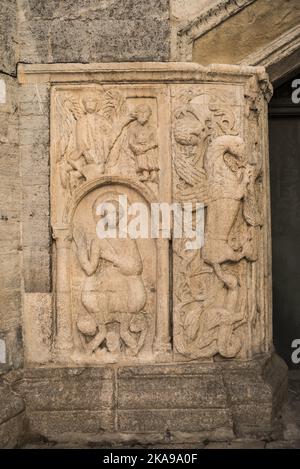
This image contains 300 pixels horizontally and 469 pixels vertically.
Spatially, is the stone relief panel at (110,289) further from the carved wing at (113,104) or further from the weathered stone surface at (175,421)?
the carved wing at (113,104)

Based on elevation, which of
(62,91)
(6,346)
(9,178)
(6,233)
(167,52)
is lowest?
(6,346)

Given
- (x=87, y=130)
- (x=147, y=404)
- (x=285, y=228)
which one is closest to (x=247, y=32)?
(x=87, y=130)

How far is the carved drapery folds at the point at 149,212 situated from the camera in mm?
3904

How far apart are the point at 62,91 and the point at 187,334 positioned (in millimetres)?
1980

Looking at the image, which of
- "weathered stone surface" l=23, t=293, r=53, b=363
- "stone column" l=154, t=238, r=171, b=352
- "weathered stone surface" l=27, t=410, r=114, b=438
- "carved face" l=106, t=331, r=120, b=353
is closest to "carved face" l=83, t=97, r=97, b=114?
"stone column" l=154, t=238, r=171, b=352

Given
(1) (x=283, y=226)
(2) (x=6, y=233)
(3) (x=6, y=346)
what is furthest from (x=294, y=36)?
(3) (x=6, y=346)

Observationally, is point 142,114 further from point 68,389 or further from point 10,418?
point 10,418

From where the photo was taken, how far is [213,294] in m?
3.95

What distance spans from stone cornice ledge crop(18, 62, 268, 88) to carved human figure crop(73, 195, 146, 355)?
96cm

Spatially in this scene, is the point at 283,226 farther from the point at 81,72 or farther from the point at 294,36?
the point at 81,72

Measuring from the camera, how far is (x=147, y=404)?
3.77 meters

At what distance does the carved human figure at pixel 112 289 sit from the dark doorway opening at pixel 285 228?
1.73m

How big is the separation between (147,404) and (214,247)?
119 cm

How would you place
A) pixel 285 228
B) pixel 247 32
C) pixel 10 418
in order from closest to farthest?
1. pixel 10 418
2. pixel 247 32
3. pixel 285 228
